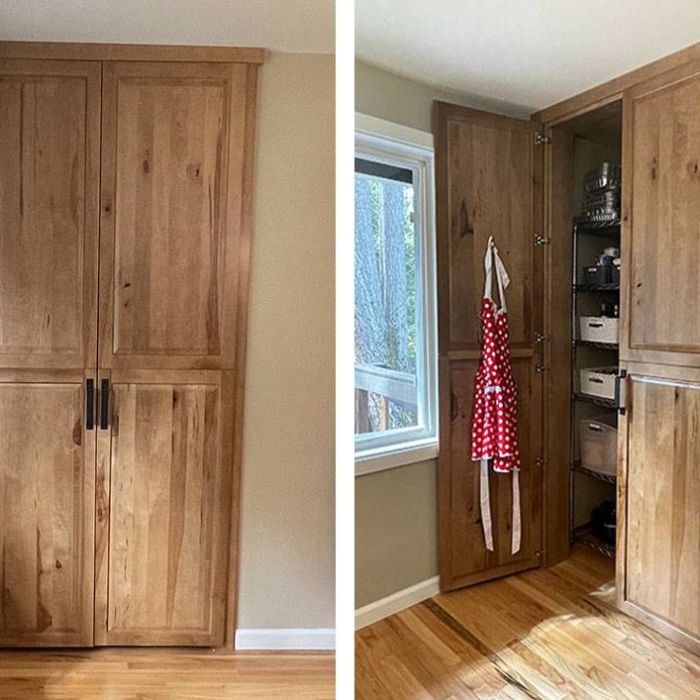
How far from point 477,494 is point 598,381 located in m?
0.28

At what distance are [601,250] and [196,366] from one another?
138cm

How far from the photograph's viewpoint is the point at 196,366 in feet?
6.38

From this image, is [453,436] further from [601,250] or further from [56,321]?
[56,321]

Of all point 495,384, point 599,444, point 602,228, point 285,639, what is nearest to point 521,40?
point 602,228

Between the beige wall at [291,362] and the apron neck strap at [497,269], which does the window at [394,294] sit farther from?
the beige wall at [291,362]

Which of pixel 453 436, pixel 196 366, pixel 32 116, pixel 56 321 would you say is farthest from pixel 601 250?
pixel 32 116

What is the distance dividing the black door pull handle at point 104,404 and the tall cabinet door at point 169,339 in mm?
19

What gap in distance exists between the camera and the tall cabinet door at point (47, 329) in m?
1.91

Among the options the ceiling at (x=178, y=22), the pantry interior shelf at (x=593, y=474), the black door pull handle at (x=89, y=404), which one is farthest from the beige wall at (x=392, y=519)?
the black door pull handle at (x=89, y=404)

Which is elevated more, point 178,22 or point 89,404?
point 178,22

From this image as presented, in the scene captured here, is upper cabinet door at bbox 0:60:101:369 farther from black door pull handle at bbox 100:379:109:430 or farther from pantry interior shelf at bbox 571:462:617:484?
pantry interior shelf at bbox 571:462:617:484

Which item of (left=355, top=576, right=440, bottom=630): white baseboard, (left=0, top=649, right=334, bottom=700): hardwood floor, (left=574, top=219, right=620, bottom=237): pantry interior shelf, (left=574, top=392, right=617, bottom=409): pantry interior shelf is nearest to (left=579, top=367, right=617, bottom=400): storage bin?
(left=574, top=392, right=617, bottom=409): pantry interior shelf

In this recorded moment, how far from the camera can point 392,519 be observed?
3.41 feet

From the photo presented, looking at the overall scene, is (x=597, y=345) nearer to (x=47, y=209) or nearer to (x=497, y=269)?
(x=497, y=269)
